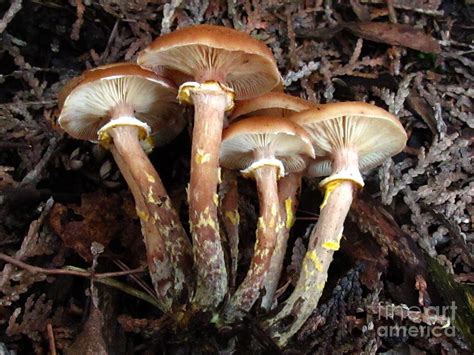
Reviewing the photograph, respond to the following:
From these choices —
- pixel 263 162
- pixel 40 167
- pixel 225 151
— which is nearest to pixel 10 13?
pixel 40 167

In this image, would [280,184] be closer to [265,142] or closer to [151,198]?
[265,142]

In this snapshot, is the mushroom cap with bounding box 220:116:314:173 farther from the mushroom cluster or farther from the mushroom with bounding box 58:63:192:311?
the mushroom with bounding box 58:63:192:311

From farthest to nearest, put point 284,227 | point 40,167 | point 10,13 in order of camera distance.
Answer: point 10,13
point 40,167
point 284,227

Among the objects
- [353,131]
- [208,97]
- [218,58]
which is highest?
[218,58]

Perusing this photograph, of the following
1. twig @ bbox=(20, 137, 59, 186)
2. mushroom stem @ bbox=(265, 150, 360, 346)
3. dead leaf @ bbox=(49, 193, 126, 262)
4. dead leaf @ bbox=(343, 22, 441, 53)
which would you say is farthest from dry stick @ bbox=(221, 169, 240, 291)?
dead leaf @ bbox=(343, 22, 441, 53)

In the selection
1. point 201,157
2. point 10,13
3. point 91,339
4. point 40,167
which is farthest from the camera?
point 10,13

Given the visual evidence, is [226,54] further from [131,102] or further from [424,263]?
[424,263]

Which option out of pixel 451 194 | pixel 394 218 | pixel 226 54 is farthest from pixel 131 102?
pixel 451 194

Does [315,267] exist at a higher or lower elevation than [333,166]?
lower
